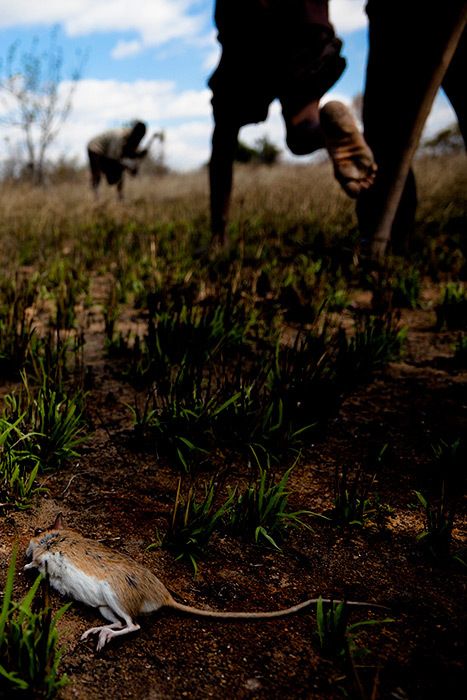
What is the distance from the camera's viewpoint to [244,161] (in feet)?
80.3

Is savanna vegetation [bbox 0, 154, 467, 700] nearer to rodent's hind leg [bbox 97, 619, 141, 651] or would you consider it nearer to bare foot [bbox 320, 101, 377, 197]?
rodent's hind leg [bbox 97, 619, 141, 651]

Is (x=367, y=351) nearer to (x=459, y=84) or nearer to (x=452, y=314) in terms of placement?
(x=452, y=314)

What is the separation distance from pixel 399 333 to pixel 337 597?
2.01 m

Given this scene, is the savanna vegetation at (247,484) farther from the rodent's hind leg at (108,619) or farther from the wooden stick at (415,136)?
the wooden stick at (415,136)

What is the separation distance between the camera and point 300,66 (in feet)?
9.62

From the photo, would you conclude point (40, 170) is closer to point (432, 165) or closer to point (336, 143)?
point (432, 165)

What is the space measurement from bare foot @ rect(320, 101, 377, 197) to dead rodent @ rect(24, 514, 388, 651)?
2152 millimetres

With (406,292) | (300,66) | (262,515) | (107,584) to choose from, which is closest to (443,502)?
(262,515)

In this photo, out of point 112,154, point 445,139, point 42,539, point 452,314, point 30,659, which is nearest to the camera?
point 30,659

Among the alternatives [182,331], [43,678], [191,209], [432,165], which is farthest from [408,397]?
[432,165]

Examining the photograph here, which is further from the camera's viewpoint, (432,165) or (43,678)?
(432,165)

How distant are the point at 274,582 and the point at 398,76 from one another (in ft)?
10.9

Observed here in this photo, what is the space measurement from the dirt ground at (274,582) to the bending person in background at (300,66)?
137cm

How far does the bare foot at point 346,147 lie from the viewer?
9.13 ft
